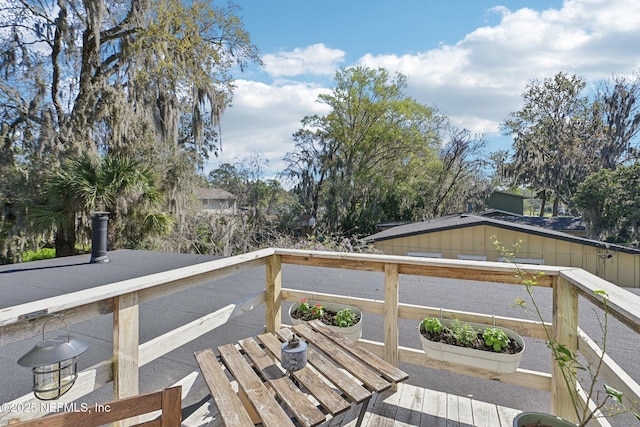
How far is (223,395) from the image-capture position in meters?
1.28

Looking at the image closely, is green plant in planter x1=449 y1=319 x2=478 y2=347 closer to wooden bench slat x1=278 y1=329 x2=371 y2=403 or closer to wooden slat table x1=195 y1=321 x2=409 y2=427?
wooden slat table x1=195 y1=321 x2=409 y2=427

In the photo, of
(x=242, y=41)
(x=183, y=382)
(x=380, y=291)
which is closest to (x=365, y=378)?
A: (x=183, y=382)

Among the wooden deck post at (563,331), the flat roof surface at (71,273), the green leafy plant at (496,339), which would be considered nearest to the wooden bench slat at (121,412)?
the green leafy plant at (496,339)

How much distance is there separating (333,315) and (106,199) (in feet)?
16.6

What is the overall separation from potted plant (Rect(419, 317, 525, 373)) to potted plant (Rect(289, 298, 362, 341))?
1.36 feet

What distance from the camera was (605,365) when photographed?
4.04 ft

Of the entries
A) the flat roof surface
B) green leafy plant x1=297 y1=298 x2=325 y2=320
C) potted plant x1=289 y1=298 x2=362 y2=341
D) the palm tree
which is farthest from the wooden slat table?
the palm tree

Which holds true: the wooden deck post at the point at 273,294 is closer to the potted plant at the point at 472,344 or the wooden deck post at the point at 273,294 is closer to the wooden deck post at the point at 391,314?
the wooden deck post at the point at 391,314

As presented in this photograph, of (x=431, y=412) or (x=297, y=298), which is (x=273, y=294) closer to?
(x=297, y=298)

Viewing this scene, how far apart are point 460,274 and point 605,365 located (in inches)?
28.5

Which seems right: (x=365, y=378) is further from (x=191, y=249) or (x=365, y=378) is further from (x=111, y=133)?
(x=111, y=133)

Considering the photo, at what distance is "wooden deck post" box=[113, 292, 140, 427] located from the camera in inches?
51.2

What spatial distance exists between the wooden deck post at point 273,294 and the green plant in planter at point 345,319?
47cm

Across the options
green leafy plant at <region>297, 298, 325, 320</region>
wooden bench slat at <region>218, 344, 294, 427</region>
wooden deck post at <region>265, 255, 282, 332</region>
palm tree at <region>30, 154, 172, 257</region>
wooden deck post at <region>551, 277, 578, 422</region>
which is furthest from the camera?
palm tree at <region>30, 154, 172, 257</region>
